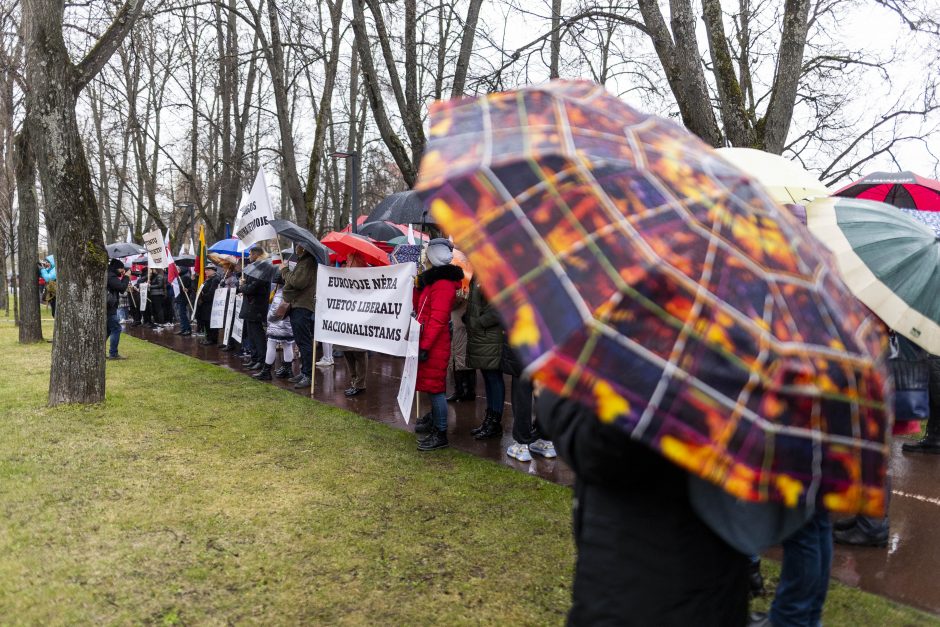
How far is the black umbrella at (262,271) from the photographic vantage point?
413 inches

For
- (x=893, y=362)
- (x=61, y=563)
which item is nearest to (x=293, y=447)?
(x=61, y=563)

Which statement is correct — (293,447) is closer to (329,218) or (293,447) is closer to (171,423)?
(171,423)

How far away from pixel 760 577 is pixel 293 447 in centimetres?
420

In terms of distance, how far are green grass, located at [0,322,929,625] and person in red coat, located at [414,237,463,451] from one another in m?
0.31

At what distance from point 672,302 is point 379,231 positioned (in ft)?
44.6

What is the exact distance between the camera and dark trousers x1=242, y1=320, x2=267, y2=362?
11.2 metres

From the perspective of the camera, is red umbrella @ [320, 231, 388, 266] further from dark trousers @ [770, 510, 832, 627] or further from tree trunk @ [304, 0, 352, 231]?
Result: tree trunk @ [304, 0, 352, 231]

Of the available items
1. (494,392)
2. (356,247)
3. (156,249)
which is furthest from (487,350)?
(156,249)

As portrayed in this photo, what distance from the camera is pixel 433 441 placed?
21.4 ft

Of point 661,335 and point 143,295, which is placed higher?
point 661,335

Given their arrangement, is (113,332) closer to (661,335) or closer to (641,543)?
(641,543)

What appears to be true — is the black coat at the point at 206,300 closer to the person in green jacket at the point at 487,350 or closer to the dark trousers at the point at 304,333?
the dark trousers at the point at 304,333

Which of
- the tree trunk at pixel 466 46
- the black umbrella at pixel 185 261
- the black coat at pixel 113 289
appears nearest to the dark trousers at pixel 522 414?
the tree trunk at pixel 466 46

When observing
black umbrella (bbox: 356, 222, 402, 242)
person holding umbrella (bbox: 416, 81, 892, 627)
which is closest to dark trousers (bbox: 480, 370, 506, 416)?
person holding umbrella (bbox: 416, 81, 892, 627)
